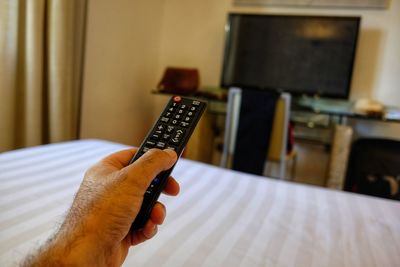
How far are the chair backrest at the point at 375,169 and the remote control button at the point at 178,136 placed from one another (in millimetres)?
1871

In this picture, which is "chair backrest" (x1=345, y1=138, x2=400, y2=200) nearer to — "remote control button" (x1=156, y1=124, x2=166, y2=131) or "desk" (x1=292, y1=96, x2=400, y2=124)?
"desk" (x1=292, y1=96, x2=400, y2=124)

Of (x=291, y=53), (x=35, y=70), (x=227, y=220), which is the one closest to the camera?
(x=227, y=220)

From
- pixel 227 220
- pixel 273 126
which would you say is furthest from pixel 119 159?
pixel 273 126

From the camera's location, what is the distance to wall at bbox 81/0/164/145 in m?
1.91

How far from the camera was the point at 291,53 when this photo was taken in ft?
7.32

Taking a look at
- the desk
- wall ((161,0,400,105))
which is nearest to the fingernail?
the desk

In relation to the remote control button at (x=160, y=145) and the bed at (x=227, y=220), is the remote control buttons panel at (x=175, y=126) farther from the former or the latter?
the bed at (x=227, y=220)

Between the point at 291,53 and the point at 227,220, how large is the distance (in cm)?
183

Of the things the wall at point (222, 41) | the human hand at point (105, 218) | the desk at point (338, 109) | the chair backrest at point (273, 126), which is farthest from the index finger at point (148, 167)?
the wall at point (222, 41)

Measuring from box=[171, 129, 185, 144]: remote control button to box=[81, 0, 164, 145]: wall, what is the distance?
1489mm

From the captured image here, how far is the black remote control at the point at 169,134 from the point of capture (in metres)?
0.47

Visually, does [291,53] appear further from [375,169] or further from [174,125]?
[174,125]

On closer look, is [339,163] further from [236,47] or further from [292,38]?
[236,47]

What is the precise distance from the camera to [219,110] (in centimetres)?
235
